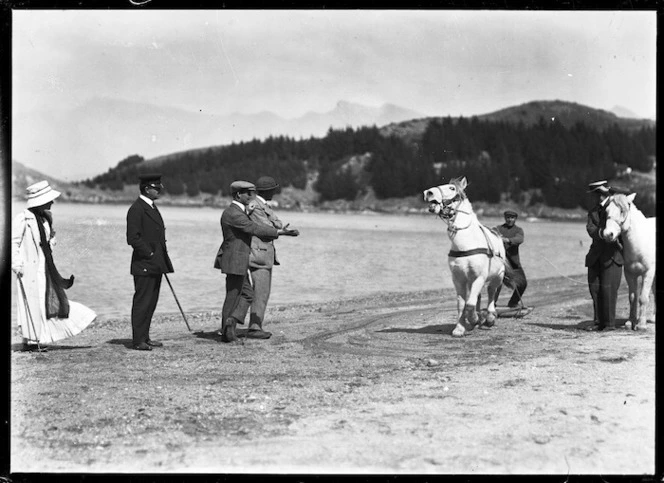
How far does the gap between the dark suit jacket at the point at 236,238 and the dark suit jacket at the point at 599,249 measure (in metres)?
5.53

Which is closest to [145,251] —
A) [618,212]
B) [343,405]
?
[343,405]

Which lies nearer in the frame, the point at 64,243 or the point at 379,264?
the point at 379,264

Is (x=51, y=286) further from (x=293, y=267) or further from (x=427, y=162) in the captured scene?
(x=427, y=162)

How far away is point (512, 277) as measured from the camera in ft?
47.2

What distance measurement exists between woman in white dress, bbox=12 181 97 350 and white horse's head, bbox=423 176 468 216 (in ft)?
18.0

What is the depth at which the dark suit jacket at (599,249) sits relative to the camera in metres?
11.9

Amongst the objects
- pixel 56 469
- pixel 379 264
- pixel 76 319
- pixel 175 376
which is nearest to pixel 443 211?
pixel 175 376

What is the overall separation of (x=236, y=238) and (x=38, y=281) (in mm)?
2905

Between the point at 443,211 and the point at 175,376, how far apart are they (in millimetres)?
4993

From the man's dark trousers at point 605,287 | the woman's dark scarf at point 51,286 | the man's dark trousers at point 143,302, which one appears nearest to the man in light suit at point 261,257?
the man's dark trousers at point 143,302

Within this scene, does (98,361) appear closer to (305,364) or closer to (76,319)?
(76,319)

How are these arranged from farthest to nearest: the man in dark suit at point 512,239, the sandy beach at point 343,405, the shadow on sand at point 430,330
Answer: the man in dark suit at point 512,239 < the shadow on sand at point 430,330 < the sandy beach at point 343,405

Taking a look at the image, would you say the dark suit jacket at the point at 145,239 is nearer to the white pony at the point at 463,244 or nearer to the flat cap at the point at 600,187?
the white pony at the point at 463,244

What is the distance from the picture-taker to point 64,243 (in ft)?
143
